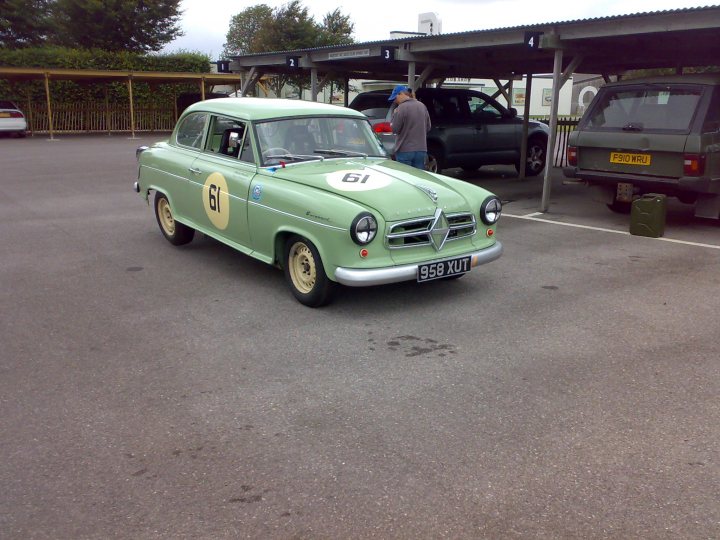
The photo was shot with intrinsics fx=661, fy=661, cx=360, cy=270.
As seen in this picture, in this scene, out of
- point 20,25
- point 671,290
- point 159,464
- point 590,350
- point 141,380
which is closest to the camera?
point 159,464

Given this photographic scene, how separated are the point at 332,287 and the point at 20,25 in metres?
40.3

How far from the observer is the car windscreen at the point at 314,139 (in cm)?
638

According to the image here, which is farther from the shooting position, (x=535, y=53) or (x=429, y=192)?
(x=535, y=53)

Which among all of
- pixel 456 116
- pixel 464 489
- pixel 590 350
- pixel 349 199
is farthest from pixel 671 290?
pixel 456 116

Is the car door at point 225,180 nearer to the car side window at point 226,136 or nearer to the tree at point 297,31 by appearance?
the car side window at point 226,136

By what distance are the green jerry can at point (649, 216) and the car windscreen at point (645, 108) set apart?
3.18 ft

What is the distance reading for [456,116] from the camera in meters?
13.6

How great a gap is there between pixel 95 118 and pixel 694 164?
2827 centimetres

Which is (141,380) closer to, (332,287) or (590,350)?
(332,287)

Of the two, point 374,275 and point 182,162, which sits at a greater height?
point 182,162

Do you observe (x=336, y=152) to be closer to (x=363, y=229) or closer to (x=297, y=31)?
(x=363, y=229)

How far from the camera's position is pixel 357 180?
229 inches

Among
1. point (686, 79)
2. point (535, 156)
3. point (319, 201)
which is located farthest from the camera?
point (535, 156)

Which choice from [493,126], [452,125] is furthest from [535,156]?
[452,125]
